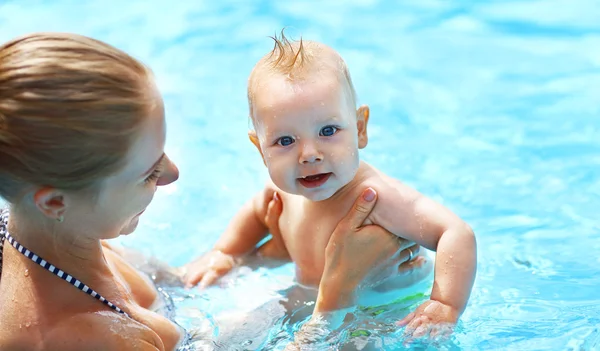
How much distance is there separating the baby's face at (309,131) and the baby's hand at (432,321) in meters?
0.53

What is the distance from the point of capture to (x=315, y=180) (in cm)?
298

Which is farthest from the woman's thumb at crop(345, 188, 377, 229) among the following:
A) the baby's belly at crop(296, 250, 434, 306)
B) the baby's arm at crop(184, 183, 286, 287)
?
the baby's arm at crop(184, 183, 286, 287)

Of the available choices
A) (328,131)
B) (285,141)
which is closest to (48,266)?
(285,141)

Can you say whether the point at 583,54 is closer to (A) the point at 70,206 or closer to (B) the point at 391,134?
(B) the point at 391,134

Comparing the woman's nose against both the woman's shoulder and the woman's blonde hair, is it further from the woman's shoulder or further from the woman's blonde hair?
the woman's shoulder

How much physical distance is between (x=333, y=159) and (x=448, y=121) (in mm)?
2446

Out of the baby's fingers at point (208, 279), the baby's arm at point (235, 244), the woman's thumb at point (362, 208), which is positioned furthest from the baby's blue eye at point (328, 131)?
the baby's fingers at point (208, 279)

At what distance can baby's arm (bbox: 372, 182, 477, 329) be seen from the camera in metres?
2.91

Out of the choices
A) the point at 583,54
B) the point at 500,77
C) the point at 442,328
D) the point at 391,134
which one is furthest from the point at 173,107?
the point at 442,328

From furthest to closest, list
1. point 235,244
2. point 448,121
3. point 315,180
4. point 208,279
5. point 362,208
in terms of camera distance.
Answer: point 448,121, point 235,244, point 208,279, point 362,208, point 315,180

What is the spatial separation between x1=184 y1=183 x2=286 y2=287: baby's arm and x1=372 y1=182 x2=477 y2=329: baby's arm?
0.70m

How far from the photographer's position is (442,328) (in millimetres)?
2891

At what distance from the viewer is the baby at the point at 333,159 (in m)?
2.88

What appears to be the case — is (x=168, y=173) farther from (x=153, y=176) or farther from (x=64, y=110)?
(x=64, y=110)
